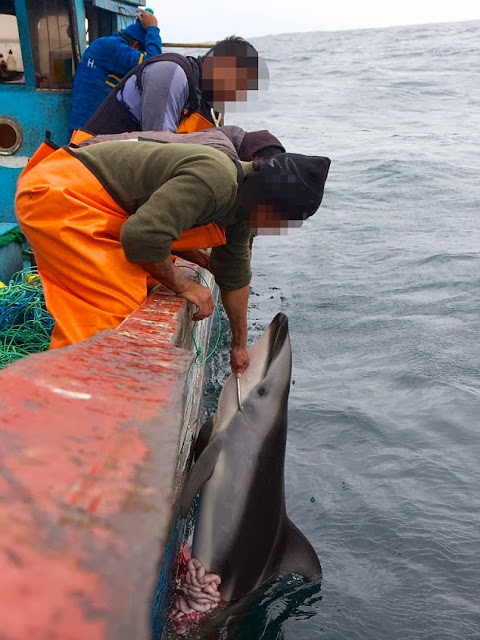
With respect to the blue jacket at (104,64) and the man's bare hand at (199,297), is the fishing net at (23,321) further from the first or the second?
the blue jacket at (104,64)

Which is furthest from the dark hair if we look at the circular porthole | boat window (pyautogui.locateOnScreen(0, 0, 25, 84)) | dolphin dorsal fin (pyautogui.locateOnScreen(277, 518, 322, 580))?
boat window (pyautogui.locateOnScreen(0, 0, 25, 84))

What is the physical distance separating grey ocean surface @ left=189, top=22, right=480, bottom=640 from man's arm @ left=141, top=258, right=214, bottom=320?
5.30ft

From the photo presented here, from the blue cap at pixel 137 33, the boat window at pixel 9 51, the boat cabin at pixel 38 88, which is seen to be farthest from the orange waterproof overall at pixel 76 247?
the boat window at pixel 9 51

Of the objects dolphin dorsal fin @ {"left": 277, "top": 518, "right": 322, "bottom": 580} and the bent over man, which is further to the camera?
dolphin dorsal fin @ {"left": 277, "top": 518, "right": 322, "bottom": 580}

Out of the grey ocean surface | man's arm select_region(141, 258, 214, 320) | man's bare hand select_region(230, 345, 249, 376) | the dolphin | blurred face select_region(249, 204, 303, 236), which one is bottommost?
the grey ocean surface

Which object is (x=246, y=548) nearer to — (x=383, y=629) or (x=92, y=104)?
(x=383, y=629)

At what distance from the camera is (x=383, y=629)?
3.77 m

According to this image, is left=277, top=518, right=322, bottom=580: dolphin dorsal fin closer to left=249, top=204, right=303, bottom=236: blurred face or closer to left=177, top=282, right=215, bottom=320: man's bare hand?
left=177, top=282, right=215, bottom=320: man's bare hand

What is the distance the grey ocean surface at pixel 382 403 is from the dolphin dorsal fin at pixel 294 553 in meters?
0.18

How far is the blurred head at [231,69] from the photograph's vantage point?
14.7 feet

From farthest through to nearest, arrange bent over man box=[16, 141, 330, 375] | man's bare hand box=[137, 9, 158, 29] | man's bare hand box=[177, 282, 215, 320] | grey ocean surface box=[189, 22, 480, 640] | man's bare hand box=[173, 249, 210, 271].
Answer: man's bare hand box=[137, 9, 158, 29] < man's bare hand box=[173, 249, 210, 271] < grey ocean surface box=[189, 22, 480, 640] < man's bare hand box=[177, 282, 215, 320] < bent over man box=[16, 141, 330, 375]

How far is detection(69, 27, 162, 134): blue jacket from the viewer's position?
6492 millimetres

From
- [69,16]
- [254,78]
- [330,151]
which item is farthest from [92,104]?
[330,151]

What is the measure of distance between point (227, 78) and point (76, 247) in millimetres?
1939
